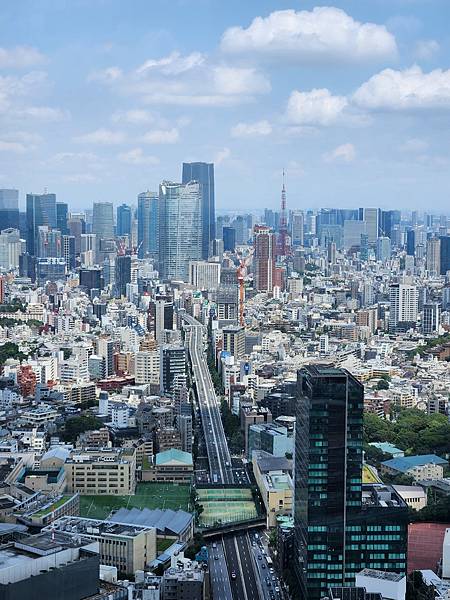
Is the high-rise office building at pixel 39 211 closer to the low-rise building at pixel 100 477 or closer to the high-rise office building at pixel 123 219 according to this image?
the high-rise office building at pixel 123 219

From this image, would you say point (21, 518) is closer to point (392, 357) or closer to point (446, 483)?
point (446, 483)

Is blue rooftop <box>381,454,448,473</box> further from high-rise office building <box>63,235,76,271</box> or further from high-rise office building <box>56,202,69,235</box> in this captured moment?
high-rise office building <box>56,202,69,235</box>

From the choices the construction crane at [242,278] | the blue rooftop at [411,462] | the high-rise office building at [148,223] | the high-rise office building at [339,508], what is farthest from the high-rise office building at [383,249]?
the high-rise office building at [339,508]

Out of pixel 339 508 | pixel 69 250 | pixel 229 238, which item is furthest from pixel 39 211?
pixel 339 508

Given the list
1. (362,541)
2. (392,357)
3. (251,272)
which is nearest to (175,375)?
(392,357)

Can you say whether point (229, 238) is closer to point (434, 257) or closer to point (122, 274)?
point (434, 257)

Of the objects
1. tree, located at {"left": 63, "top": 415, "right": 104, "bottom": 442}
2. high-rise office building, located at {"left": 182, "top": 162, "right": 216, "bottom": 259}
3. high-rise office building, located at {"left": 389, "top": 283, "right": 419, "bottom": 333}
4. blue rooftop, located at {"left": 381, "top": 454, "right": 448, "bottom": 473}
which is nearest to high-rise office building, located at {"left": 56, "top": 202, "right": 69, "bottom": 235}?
high-rise office building, located at {"left": 182, "top": 162, "right": 216, "bottom": 259}
